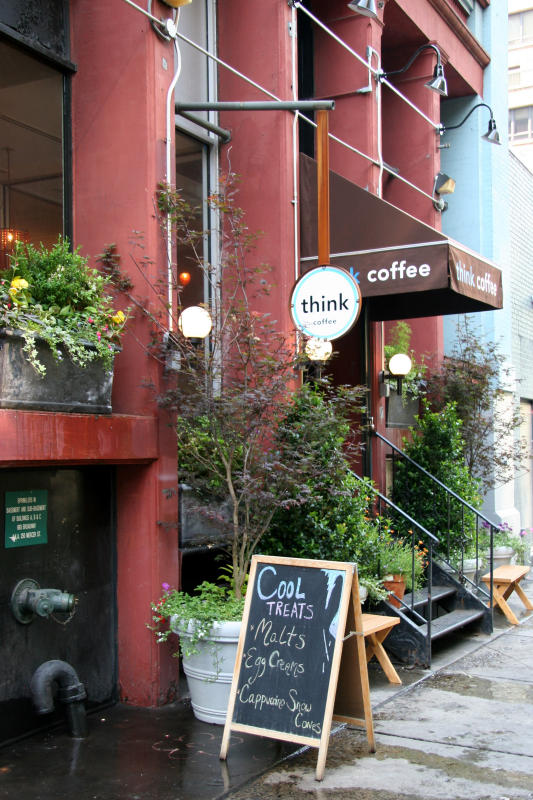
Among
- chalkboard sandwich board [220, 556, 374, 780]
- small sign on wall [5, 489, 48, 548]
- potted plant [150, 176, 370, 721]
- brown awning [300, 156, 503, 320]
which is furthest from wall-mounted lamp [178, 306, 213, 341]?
brown awning [300, 156, 503, 320]

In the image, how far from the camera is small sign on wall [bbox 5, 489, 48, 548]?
5.29 metres

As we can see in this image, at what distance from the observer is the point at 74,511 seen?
5832mm

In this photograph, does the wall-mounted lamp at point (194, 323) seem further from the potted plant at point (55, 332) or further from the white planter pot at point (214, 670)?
the white planter pot at point (214, 670)

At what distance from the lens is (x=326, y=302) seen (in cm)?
662

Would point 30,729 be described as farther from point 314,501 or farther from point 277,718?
point 314,501

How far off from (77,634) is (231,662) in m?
1.13

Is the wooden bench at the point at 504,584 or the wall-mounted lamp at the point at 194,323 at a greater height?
the wall-mounted lamp at the point at 194,323

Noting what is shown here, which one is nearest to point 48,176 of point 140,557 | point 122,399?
point 122,399

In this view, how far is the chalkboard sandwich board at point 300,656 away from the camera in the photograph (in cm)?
477

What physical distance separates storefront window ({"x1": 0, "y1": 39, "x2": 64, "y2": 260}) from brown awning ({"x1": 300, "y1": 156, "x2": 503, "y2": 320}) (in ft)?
9.16

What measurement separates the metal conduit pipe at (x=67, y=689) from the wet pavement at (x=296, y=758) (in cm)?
10

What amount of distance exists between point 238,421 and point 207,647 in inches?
61.5

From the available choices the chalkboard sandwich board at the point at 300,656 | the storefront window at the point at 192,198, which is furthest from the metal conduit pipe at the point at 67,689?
the storefront window at the point at 192,198

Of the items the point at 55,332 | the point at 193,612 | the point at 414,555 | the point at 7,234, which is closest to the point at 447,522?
the point at 414,555
